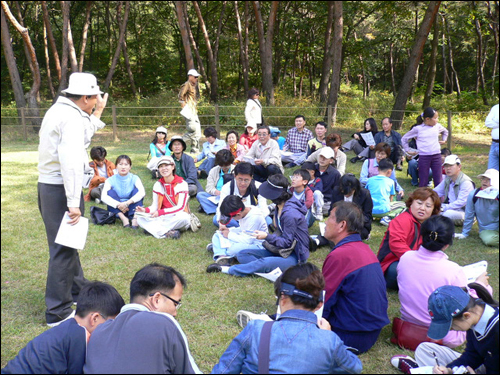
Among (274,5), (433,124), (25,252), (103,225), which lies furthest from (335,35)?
(25,252)

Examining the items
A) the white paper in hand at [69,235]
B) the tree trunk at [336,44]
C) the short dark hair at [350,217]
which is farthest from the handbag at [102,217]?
the tree trunk at [336,44]

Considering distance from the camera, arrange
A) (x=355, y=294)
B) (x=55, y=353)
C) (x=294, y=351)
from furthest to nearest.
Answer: (x=355, y=294) < (x=55, y=353) < (x=294, y=351)

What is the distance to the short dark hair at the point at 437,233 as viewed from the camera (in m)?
3.32

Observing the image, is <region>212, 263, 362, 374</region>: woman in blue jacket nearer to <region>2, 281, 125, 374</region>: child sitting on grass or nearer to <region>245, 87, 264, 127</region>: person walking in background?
<region>2, 281, 125, 374</region>: child sitting on grass

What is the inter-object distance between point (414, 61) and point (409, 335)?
11.3 metres

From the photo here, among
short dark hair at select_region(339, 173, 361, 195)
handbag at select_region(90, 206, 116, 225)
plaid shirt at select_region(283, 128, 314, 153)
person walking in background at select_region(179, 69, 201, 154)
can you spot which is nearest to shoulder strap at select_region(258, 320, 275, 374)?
short dark hair at select_region(339, 173, 361, 195)

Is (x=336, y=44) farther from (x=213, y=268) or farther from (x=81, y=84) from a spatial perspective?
(x=81, y=84)

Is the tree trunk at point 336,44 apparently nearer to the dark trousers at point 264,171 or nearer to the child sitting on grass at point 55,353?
the dark trousers at point 264,171

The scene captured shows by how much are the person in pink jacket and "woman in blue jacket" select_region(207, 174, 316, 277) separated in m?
1.32

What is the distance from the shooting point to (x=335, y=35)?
14023 millimetres

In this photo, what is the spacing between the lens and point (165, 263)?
522cm

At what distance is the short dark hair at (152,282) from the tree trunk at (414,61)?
12.1 metres

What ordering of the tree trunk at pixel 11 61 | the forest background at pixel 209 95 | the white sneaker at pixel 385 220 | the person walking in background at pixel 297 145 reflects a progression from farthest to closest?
the tree trunk at pixel 11 61 → the person walking in background at pixel 297 145 → the white sneaker at pixel 385 220 → the forest background at pixel 209 95

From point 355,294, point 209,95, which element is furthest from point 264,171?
point 209,95
